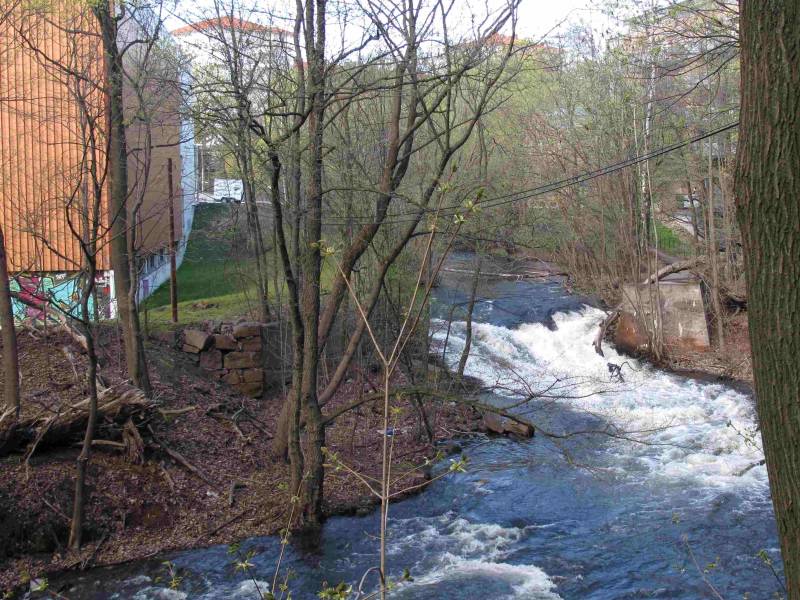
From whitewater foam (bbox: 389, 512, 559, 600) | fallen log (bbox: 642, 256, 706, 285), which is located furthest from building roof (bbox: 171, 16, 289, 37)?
fallen log (bbox: 642, 256, 706, 285)

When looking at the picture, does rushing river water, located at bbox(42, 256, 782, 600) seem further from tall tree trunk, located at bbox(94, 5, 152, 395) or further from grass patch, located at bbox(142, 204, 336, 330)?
grass patch, located at bbox(142, 204, 336, 330)

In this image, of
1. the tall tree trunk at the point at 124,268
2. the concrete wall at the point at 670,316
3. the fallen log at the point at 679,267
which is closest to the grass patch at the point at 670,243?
the fallen log at the point at 679,267

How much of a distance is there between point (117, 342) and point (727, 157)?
13079mm

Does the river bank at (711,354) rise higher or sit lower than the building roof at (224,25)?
lower

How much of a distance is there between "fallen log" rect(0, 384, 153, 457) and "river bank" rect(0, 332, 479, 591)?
0.52ft

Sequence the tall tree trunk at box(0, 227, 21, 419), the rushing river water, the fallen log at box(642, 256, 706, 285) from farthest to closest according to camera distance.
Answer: the fallen log at box(642, 256, 706, 285) → the tall tree trunk at box(0, 227, 21, 419) → the rushing river water

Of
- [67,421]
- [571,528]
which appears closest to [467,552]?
[571,528]

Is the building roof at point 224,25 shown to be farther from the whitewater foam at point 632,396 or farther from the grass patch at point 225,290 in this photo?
the whitewater foam at point 632,396

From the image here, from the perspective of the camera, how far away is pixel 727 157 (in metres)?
17.0

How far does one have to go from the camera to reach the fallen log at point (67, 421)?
26.6 ft

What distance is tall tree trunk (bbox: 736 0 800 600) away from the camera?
2418 mm

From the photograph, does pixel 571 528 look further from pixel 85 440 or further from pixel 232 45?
pixel 232 45

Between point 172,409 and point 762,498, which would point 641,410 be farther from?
point 172,409

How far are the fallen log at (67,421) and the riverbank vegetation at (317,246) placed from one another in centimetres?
2
